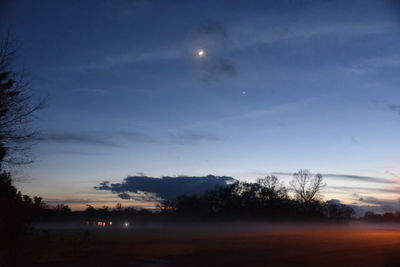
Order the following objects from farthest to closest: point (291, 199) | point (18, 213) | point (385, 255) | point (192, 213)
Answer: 1. point (192, 213)
2. point (291, 199)
3. point (385, 255)
4. point (18, 213)

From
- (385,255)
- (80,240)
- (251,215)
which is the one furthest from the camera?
(251,215)

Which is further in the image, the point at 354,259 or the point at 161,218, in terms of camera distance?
the point at 161,218

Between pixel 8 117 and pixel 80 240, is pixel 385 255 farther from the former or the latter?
pixel 8 117

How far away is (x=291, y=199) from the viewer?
9338 cm

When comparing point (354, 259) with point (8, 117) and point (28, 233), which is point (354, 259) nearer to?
point (28, 233)

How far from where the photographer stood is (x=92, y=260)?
1773cm

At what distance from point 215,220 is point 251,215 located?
8.93 m

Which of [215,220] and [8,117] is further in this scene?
[215,220]

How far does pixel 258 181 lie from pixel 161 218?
95.7ft

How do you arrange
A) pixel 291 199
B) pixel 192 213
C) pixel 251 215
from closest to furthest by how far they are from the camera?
pixel 251 215 → pixel 291 199 → pixel 192 213

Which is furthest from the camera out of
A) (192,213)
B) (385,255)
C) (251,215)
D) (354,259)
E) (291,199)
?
(192,213)

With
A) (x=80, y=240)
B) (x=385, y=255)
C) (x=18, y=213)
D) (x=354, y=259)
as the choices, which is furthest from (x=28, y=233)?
(x=385, y=255)

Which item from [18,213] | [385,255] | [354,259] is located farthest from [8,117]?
[385,255]

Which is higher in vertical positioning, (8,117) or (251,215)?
(8,117)
